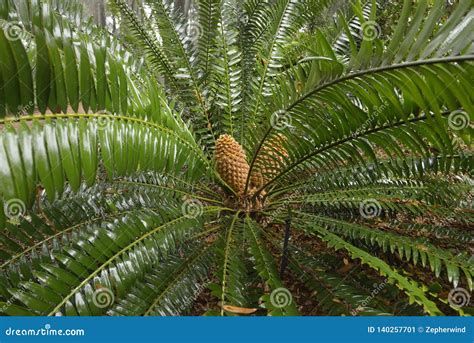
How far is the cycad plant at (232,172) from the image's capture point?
104 cm

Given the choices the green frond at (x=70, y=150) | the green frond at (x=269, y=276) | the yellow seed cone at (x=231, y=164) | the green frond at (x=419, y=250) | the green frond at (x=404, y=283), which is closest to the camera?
the green frond at (x=70, y=150)

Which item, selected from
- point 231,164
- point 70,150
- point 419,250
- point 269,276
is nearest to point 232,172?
point 231,164

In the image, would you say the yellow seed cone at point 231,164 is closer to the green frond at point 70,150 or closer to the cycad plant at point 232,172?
the cycad plant at point 232,172

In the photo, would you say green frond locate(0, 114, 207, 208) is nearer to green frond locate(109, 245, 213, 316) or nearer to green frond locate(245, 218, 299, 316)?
green frond locate(109, 245, 213, 316)

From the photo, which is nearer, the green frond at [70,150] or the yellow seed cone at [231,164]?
the green frond at [70,150]

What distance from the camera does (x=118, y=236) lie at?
142 cm

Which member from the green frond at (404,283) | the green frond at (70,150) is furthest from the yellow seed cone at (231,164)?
the green frond at (404,283)

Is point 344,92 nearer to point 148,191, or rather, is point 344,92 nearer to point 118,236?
point 118,236

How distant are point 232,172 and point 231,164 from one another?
6 centimetres

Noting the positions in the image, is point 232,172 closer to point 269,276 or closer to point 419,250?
point 269,276

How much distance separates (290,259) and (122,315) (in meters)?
0.88

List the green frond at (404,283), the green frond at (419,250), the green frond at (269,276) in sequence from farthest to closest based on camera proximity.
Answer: the green frond at (419,250) → the green frond at (269,276) → the green frond at (404,283)

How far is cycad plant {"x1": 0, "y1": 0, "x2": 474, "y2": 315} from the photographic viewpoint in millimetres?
1036

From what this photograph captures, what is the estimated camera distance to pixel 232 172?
2.39 metres
